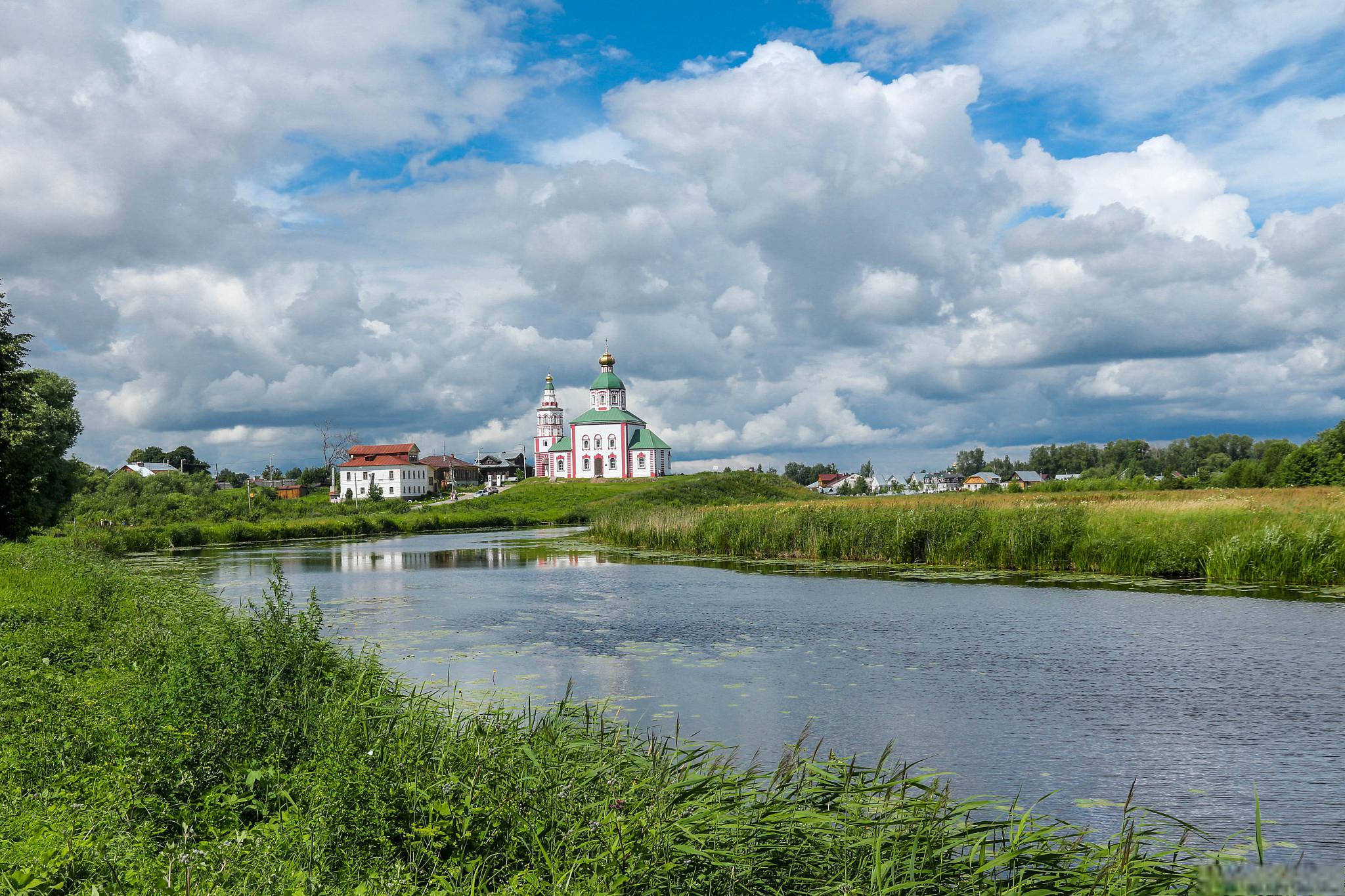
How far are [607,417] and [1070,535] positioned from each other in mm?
95497

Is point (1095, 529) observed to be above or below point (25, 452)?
below

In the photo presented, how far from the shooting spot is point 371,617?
1973cm

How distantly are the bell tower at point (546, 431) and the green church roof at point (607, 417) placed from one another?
8800 mm

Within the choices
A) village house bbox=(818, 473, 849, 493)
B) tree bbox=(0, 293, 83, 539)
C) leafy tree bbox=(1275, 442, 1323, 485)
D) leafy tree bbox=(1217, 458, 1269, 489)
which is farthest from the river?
village house bbox=(818, 473, 849, 493)

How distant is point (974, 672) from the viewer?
12.7 m

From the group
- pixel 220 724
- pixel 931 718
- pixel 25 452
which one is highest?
pixel 25 452

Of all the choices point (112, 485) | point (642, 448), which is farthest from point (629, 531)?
point (642, 448)

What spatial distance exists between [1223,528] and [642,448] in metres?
95.8

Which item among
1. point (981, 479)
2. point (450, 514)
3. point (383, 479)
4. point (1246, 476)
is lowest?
point (450, 514)

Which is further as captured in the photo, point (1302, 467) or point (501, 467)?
point (501, 467)

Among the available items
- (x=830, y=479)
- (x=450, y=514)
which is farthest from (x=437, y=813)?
(x=830, y=479)

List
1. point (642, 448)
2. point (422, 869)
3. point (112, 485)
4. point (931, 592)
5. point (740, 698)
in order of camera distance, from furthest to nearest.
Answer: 1. point (642, 448)
2. point (112, 485)
3. point (931, 592)
4. point (740, 698)
5. point (422, 869)

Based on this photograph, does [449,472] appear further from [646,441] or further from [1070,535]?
[1070,535]

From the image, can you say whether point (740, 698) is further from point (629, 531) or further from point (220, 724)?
point (629, 531)
